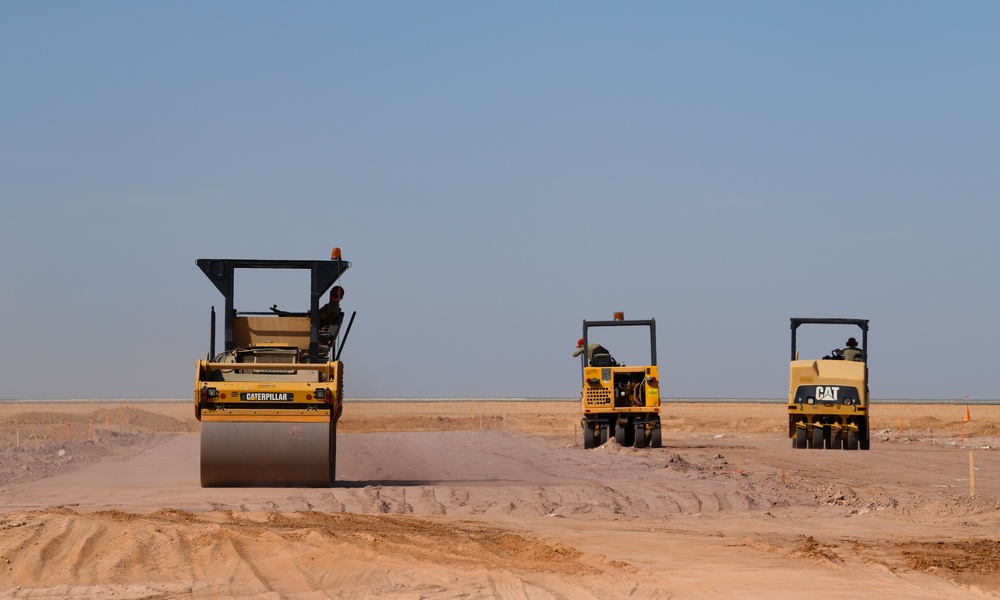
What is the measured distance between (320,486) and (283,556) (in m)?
7.64

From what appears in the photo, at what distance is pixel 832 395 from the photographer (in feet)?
100

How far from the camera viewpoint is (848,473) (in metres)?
23.3

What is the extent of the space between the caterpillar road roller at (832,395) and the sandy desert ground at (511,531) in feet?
12.6

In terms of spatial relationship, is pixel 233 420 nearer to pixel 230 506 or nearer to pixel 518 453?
pixel 230 506

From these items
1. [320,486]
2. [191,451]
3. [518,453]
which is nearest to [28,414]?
[191,451]

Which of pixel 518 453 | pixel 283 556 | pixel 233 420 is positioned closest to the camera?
pixel 283 556

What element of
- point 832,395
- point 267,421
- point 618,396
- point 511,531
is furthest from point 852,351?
point 511,531

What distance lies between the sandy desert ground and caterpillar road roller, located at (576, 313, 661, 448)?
4422 mm

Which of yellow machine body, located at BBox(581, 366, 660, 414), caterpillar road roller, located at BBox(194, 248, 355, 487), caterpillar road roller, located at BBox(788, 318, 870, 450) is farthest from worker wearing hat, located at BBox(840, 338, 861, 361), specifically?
caterpillar road roller, located at BBox(194, 248, 355, 487)

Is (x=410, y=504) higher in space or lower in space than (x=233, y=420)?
lower

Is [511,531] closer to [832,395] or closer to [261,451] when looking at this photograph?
[261,451]

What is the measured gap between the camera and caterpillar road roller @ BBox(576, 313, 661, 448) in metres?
31.3

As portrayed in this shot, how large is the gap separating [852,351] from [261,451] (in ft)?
60.3

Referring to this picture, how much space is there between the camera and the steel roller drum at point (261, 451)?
17656mm
